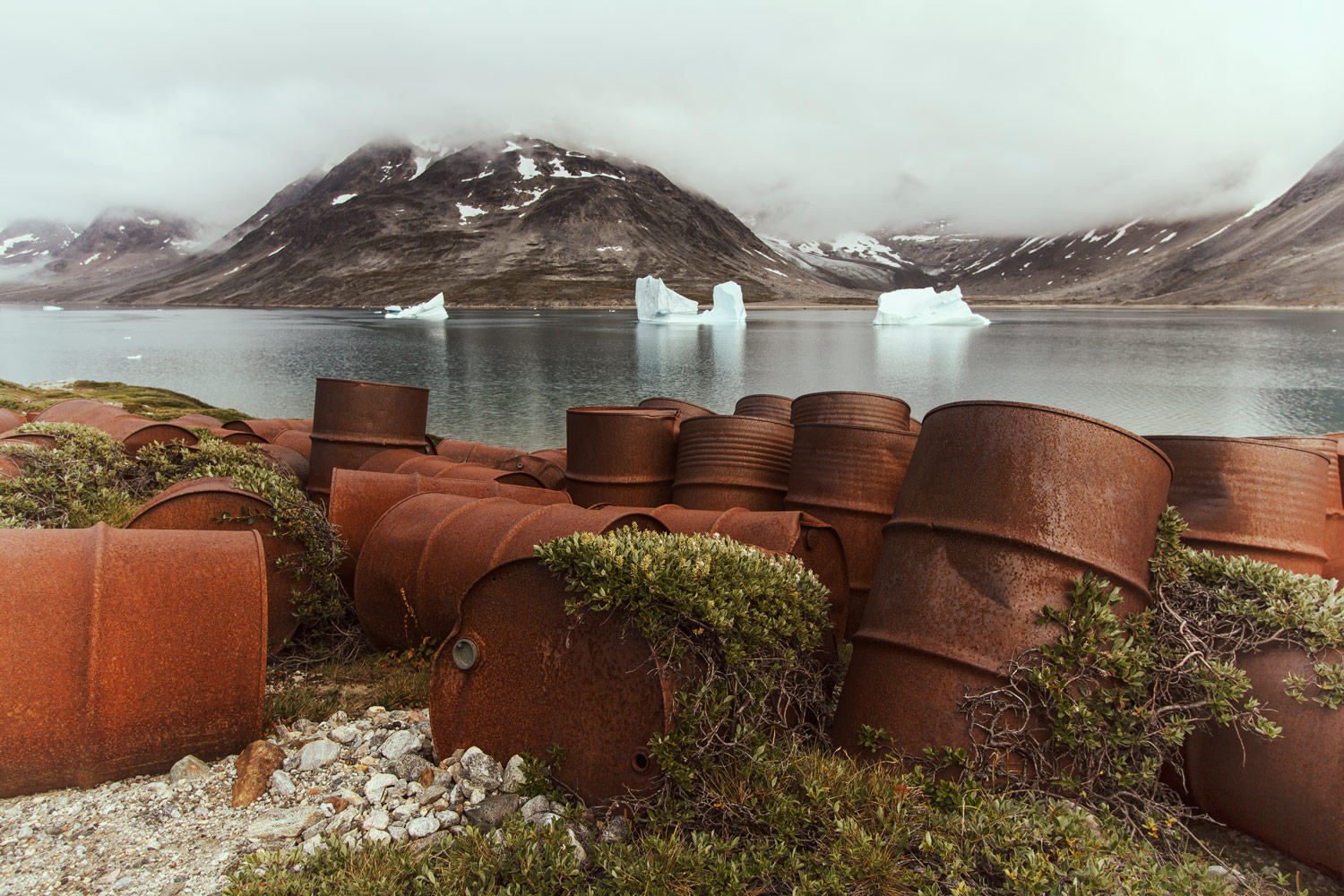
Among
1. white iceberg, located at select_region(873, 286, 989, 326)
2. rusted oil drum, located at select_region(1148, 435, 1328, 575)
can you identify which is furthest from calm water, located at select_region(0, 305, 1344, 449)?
rusted oil drum, located at select_region(1148, 435, 1328, 575)

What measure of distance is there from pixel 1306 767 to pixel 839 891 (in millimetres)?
2379

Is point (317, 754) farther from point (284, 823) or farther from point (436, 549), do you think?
point (436, 549)

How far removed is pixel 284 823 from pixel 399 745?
738 millimetres

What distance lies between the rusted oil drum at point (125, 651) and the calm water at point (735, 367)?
1874 centimetres

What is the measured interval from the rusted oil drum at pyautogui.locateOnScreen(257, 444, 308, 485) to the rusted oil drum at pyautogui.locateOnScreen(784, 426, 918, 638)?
6.02 meters

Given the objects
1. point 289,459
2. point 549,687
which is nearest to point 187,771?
point 549,687

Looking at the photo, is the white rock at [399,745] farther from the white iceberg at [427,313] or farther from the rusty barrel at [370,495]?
the white iceberg at [427,313]

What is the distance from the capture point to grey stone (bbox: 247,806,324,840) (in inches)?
131

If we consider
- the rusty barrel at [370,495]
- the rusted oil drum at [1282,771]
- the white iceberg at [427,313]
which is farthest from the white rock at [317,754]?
the white iceberg at [427,313]

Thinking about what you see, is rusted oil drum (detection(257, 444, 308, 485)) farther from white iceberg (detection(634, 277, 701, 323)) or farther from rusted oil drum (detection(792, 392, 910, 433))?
white iceberg (detection(634, 277, 701, 323))

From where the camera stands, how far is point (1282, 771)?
3586 mm

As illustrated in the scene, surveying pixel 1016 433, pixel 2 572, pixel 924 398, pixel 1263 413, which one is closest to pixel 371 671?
pixel 2 572

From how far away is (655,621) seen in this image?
3488 mm

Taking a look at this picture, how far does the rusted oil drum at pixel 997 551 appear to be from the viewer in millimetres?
3643
